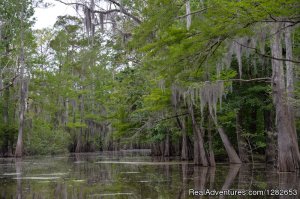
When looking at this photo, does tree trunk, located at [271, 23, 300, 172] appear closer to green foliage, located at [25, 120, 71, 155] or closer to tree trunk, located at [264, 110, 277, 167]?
tree trunk, located at [264, 110, 277, 167]

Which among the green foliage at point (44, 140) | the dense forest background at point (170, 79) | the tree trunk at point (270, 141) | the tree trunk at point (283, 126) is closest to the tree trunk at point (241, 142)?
the dense forest background at point (170, 79)

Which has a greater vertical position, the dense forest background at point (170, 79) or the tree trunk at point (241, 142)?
the dense forest background at point (170, 79)

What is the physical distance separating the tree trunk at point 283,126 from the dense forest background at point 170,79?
0.03 metres

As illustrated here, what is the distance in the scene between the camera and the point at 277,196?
287 inches

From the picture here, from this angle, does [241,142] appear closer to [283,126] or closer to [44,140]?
[283,126]

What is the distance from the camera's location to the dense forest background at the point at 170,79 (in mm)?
7934

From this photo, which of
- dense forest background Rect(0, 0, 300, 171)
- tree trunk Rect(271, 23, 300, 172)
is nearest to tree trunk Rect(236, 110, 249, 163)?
dense forest background Rect(0, 0, 300, 171)

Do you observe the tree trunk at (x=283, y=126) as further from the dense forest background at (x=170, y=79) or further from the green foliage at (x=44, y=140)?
the green foliage at (x=44, y=140)

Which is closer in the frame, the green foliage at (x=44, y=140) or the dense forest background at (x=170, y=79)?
the dense forest background at (x=170, y=79)

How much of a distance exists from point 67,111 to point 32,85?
10.3m

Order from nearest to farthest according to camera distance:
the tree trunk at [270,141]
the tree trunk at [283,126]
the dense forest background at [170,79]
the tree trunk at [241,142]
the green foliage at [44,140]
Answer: the dense forest background at [170,79], the tree trunk at [283,126], the tree trunk at [270,141], the tree trunk at [241,142], the green foliage at [44,140]

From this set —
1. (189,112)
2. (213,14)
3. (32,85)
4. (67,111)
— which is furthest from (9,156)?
(213,14)

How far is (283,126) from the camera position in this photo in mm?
12703

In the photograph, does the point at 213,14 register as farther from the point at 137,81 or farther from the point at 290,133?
the point at 137,81
